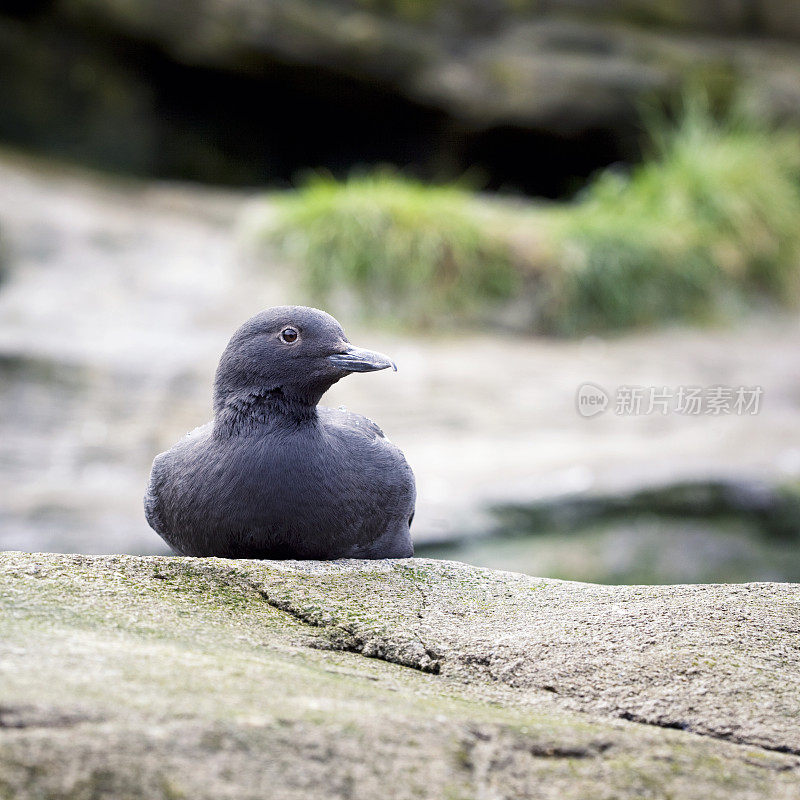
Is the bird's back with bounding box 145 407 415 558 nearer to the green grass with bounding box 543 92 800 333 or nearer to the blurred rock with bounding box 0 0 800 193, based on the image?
the green grass with bounding box 543 92 800 333

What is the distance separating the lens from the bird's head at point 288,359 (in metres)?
2.45

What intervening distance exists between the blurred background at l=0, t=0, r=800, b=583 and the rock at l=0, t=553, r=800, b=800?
10.2 ft

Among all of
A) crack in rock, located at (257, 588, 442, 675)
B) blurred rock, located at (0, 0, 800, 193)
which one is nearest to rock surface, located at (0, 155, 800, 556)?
blurred rock, located at (0, 0, 800, 193)

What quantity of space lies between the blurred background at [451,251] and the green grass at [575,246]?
0.08ft

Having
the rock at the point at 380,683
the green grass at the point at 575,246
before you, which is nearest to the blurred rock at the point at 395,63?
the green grass at the point at 575,246

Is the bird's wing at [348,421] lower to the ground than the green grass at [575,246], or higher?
lower

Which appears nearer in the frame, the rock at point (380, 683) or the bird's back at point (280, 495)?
the rock at point (380, 683)

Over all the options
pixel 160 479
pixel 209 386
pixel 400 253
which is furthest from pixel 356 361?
Result: pixel 400 253

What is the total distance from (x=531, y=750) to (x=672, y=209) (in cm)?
779

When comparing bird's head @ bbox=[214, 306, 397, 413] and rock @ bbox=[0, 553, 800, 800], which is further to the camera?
bird's head @ bbox=[214, 306, 397, 413]

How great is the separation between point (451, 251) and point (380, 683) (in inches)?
243

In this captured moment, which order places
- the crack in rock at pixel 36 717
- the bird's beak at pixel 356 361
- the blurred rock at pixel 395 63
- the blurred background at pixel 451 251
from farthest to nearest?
the blurred rock at pixel 395 63
the blurred background at pixel 451 251
the bird's beak at pixel 356 361
the crack in rock at pixel 36 717

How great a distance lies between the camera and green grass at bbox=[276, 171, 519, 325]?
297 inches

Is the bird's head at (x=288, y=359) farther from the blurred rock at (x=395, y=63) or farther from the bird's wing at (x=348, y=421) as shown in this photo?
the blurred rock at (x=395, y=63)
